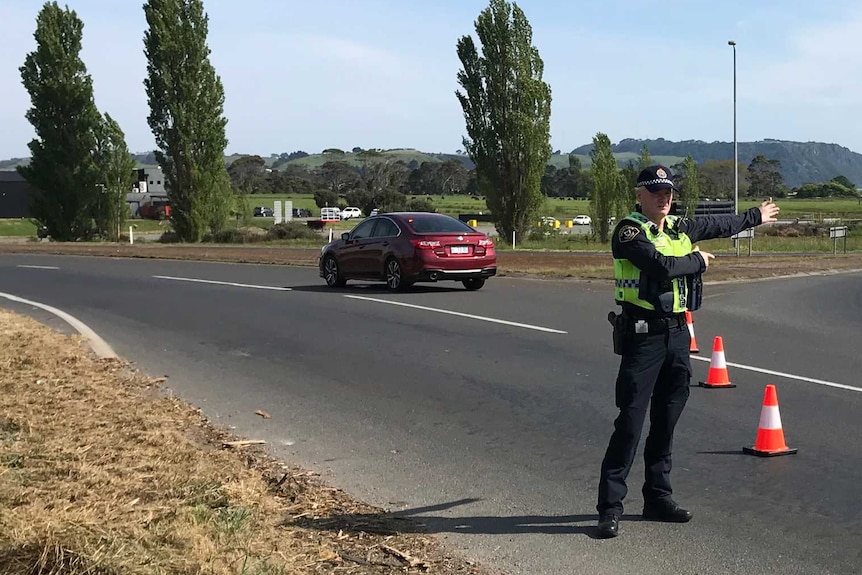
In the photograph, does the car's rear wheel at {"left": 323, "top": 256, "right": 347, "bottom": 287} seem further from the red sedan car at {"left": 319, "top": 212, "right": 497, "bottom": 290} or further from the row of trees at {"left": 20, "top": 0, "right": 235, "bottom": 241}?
the row of trees at {"left": 20, "top": 0, "right": 235, "bottom": 241}

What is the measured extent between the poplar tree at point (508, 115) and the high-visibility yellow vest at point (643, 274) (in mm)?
41763

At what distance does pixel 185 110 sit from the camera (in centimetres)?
4981

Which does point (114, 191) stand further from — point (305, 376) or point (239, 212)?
point (305, 376)

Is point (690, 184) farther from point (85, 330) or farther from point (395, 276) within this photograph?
point (85, 330)

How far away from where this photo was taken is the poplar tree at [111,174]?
174 feet

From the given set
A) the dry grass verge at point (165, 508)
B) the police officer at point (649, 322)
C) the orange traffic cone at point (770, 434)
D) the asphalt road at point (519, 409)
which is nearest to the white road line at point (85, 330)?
the asphalt road at point (519, 409)

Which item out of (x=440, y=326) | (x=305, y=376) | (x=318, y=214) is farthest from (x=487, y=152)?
(x=318, y=214)

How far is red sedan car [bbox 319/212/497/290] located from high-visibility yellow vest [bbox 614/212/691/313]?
13715mm

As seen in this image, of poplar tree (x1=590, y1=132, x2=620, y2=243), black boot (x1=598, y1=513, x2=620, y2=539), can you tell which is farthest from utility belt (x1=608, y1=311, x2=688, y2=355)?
poplar tree (x1=590, y1=132, x2=620, y2=243)

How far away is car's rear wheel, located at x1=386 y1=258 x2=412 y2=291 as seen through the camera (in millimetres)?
19595

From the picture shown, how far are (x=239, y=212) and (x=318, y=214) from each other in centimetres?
3940

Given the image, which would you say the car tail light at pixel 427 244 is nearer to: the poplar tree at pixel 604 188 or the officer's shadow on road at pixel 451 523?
the officer's shadow on road at pixel 451 523

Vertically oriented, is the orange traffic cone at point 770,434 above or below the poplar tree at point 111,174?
below

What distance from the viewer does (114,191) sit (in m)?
53.5
